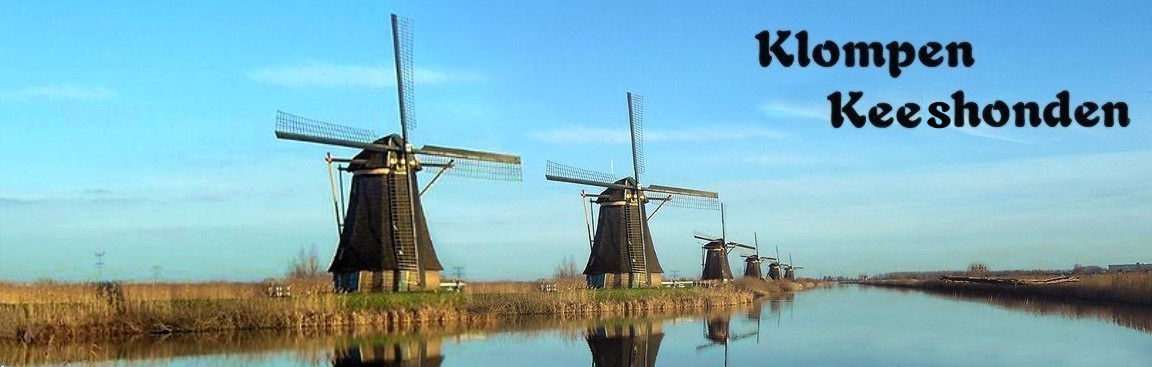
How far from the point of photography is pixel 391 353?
1767 cm

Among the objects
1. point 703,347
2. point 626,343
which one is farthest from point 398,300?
point 703,347

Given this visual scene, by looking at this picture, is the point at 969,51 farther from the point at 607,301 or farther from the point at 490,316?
the point at 607,301

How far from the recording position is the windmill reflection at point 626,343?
16938 mm

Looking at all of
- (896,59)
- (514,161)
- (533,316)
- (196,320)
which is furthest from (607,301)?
(896,59)

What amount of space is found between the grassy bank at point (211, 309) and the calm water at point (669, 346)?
1010 mm

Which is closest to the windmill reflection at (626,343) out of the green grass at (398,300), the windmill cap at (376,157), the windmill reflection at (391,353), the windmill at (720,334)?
the windmill at (720,334)

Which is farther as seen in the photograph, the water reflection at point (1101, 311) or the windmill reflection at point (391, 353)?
the water reflection at point (1101, 311)

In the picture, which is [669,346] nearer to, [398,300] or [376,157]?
[398,300]

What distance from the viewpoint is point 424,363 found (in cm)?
1619

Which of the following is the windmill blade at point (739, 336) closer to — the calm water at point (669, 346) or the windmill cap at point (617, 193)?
the calm water at point (669, 346)

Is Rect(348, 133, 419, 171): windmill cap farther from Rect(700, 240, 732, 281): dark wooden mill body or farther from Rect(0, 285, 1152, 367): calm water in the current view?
Rect(700, 240, 732, 281): dark wooden mill body

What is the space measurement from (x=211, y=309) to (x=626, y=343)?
869 cm

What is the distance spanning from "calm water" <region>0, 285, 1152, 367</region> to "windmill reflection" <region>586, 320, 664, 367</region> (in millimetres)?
23

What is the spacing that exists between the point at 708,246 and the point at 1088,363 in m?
45.7
